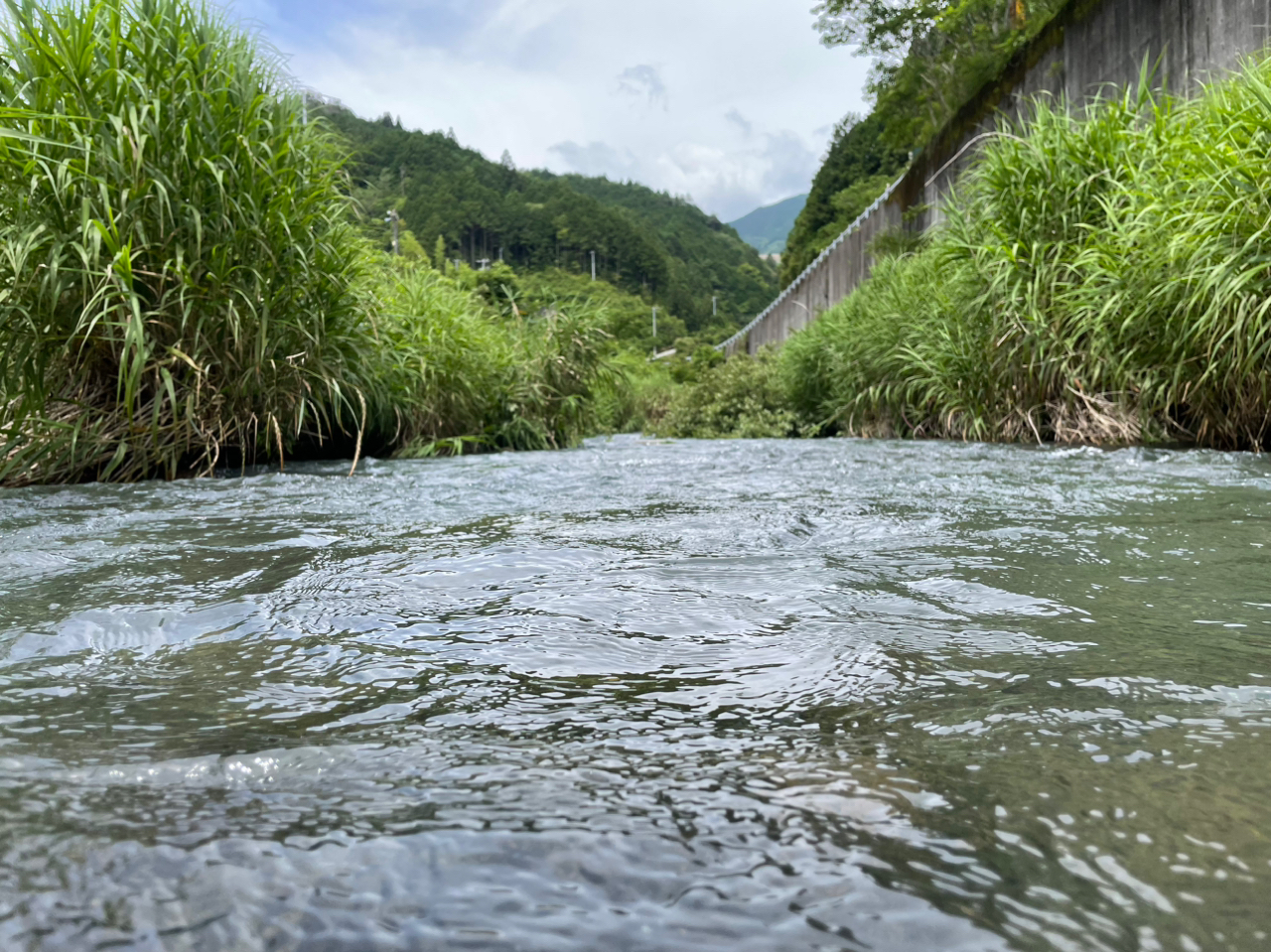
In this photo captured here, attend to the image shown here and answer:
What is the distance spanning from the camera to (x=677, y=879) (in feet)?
2.12

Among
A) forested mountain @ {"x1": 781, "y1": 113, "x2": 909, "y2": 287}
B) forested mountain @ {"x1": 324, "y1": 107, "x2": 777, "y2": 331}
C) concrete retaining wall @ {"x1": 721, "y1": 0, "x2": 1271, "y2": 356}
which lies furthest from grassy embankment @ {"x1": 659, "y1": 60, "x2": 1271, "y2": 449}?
forested mountain @ {"x1": 324, "y1": 107, "x2": 777, "y2": 331}

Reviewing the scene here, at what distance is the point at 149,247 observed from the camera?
3.53 m

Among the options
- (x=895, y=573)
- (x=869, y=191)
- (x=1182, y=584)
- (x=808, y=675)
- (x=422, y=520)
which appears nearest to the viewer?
(x=808, y=675)

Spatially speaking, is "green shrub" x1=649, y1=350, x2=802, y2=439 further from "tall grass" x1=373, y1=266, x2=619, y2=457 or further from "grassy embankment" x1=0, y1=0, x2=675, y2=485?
"grassy embankment" x1=0, y1=0, x2=675, y2=485

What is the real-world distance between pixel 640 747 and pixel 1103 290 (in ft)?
15.1

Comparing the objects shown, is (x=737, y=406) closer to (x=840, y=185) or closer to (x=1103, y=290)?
(x=1103, y=290)

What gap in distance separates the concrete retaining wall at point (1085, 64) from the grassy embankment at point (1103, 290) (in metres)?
0.36

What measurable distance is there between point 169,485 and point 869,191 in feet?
97.6

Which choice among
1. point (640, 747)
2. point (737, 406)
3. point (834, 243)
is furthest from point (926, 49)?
point (640, 747)

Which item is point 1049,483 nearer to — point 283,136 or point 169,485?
point 169,485

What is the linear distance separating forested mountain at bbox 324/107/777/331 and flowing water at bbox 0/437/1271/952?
59.7 m

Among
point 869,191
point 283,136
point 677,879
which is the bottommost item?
point 677,879

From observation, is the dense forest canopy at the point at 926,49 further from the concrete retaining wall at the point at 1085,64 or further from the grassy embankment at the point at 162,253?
the grassy embankment at the point at 162,253

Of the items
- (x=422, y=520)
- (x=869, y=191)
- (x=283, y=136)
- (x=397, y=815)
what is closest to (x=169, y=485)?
(x=422, y=520)
